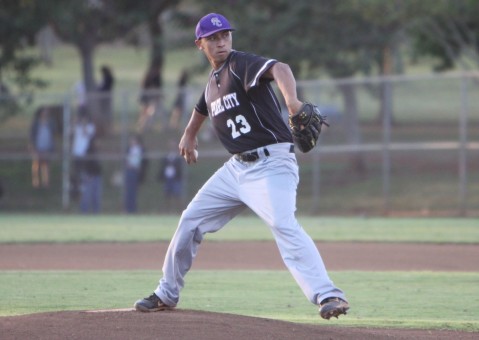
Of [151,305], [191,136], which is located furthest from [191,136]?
[151,305]

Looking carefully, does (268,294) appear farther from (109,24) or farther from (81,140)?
(109,24)

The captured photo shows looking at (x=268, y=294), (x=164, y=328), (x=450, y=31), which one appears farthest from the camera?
(x=450, y=31)

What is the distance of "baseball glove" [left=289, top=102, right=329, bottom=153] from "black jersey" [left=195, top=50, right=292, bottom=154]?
1.01 feet

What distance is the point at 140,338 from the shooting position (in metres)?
6.38

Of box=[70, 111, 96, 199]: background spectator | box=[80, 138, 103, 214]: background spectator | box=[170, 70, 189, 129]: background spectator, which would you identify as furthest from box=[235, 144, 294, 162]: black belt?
box=[170, 70, 189, 129]: background spectator

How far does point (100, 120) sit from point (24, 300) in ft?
57.0

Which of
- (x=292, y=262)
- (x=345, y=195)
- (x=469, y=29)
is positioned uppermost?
(x=469, y=29)

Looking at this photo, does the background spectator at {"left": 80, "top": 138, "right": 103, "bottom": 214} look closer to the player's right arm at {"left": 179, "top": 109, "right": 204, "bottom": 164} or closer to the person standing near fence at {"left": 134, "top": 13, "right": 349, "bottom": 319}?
the player's right arm at {"left": 179, "top": 109, "right": 204, "bottom": 164}

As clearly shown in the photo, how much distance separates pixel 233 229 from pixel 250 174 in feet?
35.7

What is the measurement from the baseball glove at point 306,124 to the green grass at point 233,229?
8.64 meters

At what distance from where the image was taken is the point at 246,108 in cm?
701

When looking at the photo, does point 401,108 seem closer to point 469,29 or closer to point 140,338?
point 469,29

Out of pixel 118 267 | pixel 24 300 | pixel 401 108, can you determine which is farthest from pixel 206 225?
pixel 401 108

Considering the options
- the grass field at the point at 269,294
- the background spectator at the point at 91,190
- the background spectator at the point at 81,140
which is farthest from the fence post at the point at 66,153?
the grass field at the point at 269,294
